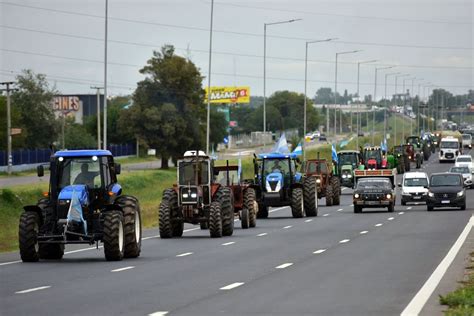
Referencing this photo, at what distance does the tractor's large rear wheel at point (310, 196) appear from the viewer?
54.3m

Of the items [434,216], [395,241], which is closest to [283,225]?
[434,216]

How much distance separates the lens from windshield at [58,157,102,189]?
2969 centimetres

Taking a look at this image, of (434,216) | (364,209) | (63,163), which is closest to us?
(63,163)

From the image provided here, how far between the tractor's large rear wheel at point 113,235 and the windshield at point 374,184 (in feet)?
107

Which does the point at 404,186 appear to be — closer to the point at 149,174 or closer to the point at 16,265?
the point at 149,174

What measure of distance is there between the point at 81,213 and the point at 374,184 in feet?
109

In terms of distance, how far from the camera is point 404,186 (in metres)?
68.9

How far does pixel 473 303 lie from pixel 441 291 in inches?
102

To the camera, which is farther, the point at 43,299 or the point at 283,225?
the point at 283,225

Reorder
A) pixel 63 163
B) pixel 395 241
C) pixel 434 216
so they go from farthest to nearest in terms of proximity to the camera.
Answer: pixel 434 216 → pixel 395 241 → pixel 63 163

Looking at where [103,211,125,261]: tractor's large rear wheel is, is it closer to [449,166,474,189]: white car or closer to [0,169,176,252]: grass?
[0,169,176,252]: grass

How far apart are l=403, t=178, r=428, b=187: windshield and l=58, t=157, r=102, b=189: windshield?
133ft

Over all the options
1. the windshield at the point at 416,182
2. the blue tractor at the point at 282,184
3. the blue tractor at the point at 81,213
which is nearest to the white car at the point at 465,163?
the windshield at the point at 416,182

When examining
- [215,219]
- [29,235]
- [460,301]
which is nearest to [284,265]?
[29,235]
